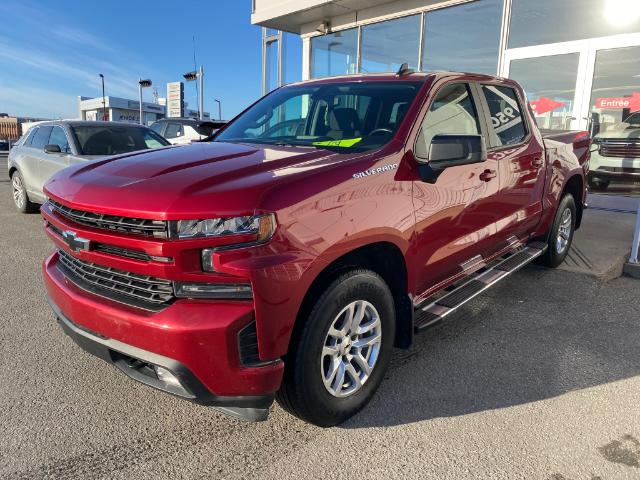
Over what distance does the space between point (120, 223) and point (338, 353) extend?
4.00 ft

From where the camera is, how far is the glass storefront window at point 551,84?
9031 mm

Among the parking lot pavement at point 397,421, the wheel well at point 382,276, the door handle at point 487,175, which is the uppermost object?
the door handle at point 487,175

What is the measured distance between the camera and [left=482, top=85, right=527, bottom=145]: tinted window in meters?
3.95

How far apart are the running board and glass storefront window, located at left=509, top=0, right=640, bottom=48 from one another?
19.0 ft

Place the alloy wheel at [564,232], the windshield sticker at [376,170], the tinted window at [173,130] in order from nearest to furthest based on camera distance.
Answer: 1. the windshield sticker at [376,170]
2. the alloy wheel at [564,232]
3. the tinted window at [173,130]

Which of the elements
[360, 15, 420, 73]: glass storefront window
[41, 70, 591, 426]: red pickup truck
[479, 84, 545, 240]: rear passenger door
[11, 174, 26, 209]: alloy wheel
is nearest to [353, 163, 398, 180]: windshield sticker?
[41, 70, 591, 426]: red pickup truck

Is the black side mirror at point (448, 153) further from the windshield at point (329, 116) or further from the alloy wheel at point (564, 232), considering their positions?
the alloy wheel at point (564, 232)

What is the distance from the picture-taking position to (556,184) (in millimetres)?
4891

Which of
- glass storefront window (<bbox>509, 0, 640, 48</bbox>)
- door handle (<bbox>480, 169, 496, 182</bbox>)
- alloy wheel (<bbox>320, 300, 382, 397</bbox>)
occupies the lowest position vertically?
alloy wheel (<bbox>320, 300, 382, 397</bbox>)

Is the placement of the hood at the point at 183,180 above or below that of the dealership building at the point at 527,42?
below

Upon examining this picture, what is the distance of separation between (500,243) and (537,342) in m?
0.84

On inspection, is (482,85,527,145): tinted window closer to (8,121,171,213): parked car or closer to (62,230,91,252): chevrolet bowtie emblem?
(62,230,91,252): chevrolet bowtie emblem

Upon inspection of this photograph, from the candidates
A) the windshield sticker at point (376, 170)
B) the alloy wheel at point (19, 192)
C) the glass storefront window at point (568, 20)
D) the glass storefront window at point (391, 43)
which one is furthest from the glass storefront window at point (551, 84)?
the alloy wheel at point (19, 192)

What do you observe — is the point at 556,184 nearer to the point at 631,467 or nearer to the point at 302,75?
the point at 631,467
